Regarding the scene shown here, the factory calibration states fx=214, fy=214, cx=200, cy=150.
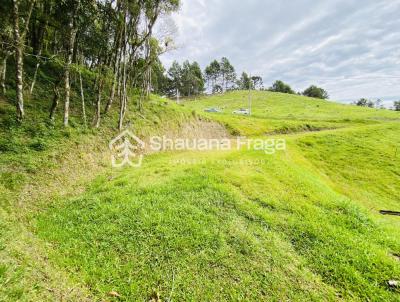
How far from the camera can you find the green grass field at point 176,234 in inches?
203

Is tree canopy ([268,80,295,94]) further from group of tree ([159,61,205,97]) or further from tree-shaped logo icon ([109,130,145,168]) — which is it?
tree-shaped logo icon ([109,130,145,168])

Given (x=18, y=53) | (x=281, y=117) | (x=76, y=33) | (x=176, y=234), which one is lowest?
(x=176, y=234)

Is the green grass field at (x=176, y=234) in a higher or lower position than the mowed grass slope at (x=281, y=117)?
lower

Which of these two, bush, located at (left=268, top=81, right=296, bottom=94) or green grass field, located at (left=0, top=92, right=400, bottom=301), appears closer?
green grass field, located at (left=0, top=92, right=400, bottom=301)

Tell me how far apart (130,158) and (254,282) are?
37.0 feet

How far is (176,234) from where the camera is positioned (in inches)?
262

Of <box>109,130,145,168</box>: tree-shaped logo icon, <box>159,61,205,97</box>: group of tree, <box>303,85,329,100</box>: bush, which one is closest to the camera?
<box>109,130,145,168</box>: tree-shaped logo icon

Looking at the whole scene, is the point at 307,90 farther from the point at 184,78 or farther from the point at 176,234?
the point at 176,234

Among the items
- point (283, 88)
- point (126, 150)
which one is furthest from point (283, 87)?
point (126, 150)

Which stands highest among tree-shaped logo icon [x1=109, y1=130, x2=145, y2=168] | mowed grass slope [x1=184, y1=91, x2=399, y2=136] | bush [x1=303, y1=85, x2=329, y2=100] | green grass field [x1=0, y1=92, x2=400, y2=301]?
bush [x1=303, y1=85, x2=329, y2=100]

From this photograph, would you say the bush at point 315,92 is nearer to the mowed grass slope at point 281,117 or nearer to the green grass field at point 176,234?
the mowed grass slope at point 281,117

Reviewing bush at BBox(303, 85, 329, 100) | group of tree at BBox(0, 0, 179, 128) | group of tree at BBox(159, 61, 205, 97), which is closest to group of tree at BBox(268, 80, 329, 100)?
bush at BBox(303, 85, 329, 100)

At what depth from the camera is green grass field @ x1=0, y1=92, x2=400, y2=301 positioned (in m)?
5.14

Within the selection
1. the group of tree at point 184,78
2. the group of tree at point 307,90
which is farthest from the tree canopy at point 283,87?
the group of tree at point 184,78
